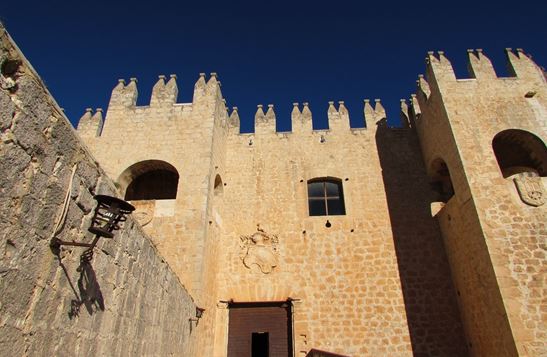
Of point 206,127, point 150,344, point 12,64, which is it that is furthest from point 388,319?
point 12,64

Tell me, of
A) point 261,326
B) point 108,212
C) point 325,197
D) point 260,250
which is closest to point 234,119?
point 325,197

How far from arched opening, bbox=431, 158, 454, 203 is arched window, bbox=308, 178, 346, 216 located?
264 centimetres

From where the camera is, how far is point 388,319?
8.18 metres

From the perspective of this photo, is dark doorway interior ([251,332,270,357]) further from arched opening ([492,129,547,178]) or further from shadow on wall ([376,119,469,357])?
arched opening ([492,129,547,178])

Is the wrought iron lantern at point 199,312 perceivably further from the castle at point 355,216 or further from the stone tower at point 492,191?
the stone tower at point 492,191

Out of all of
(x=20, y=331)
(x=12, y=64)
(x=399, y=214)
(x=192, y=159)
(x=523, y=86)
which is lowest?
(x=20, y=331)

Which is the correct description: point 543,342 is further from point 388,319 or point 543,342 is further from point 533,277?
point 388,319

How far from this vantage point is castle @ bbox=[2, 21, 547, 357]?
709 centimetres

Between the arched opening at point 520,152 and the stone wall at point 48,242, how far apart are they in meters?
8.94

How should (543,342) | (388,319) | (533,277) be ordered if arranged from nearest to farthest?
(543,342) → (533,277) → (388,319)

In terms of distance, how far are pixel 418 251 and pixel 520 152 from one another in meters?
3.79

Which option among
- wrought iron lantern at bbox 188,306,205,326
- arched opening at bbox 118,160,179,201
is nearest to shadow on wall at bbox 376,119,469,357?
wrought iron lantern at bbox 188,306,205,326

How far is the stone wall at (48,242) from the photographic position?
76.5 inches

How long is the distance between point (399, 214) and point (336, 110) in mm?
3921
